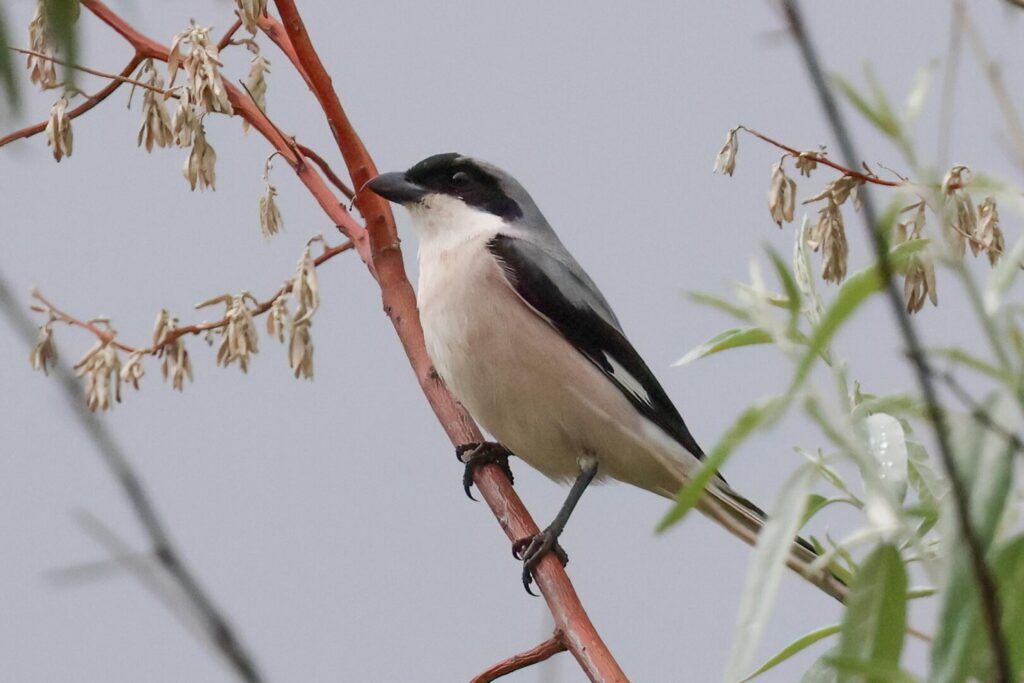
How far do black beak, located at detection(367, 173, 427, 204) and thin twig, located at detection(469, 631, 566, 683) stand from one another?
4.71ft

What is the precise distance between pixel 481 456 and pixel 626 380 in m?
0.40

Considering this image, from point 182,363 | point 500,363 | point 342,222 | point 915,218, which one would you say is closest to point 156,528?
point 915,218

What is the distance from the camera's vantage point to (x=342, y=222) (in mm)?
2354

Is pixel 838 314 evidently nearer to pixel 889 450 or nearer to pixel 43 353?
pixel 889 450

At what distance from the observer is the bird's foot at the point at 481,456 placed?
97.9 inches

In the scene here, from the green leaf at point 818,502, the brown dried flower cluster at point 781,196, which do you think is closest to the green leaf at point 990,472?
the green leaf at point 818,502

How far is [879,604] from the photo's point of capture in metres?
0.89

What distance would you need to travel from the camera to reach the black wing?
2.69 metres

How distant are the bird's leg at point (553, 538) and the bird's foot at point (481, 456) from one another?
0.14m

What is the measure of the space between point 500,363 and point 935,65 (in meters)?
1.61

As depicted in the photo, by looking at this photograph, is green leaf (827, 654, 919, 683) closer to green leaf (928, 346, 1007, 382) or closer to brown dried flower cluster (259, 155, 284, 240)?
green leaf (928, 346, 1007, 382)

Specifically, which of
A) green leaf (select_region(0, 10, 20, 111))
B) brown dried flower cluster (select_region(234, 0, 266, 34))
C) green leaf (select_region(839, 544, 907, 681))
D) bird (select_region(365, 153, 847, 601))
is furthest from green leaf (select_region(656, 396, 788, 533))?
bird (select_region(365, 153, 847, 601))

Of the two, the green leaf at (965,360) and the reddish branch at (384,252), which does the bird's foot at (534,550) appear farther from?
the green leaf at (965,360)

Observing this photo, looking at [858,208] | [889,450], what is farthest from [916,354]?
[858,208]
